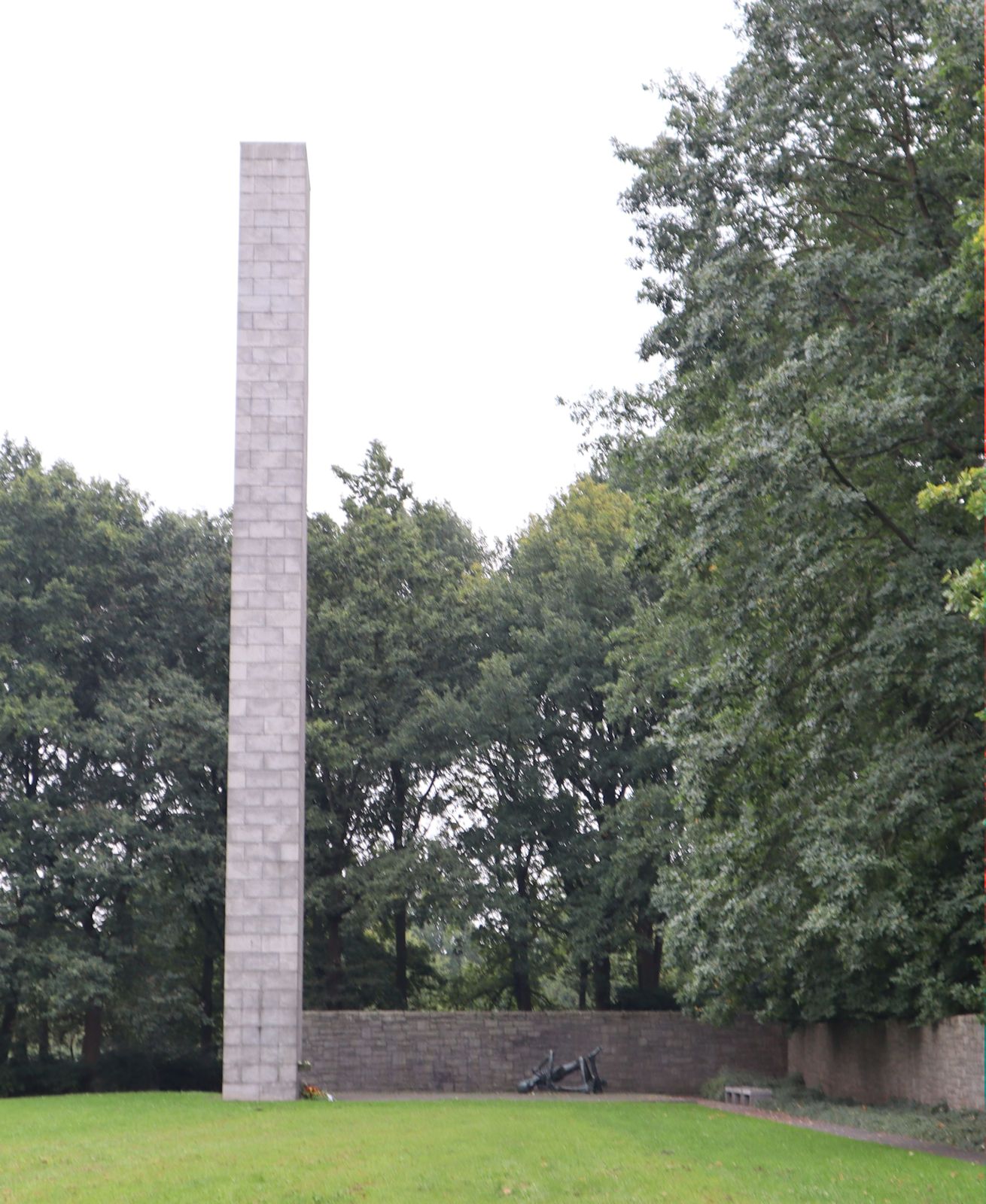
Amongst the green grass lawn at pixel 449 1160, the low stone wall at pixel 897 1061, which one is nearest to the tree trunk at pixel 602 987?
the low stone wall at pixel 897 1061

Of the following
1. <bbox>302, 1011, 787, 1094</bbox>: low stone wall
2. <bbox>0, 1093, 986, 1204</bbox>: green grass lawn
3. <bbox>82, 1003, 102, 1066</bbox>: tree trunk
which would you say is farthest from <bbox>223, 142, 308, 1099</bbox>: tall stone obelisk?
<bbox>82, 1003, 102, 1066</bbox>: tree trunk

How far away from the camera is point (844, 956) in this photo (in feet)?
55.4

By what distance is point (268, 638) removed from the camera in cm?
2331

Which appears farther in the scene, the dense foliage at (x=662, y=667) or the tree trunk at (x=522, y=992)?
the tree trunk at (x=522, y=992)

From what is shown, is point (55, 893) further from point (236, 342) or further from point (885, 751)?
point (885, 751)

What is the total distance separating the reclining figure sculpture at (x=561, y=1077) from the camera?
2788 cm

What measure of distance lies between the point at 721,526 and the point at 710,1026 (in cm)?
1616

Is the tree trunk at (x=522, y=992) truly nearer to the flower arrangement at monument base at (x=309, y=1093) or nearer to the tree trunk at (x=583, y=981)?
the tree trunk at (x=583, y=981)

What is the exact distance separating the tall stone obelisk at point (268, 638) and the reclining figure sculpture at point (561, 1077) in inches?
270

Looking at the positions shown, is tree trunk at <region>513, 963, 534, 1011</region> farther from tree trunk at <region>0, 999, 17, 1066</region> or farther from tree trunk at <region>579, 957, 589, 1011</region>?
tree trunk at <region>0, 999, 17, 1066</region>

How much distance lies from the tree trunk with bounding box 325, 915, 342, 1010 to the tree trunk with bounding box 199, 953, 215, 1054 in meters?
2.72

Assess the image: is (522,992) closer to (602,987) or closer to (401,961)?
(602,987)

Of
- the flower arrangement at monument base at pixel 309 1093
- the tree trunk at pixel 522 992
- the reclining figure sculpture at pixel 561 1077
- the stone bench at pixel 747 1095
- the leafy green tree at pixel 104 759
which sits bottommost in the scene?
the reclining figure sculpture at pixel 561 1077

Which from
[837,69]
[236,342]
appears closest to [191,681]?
[236,342]
